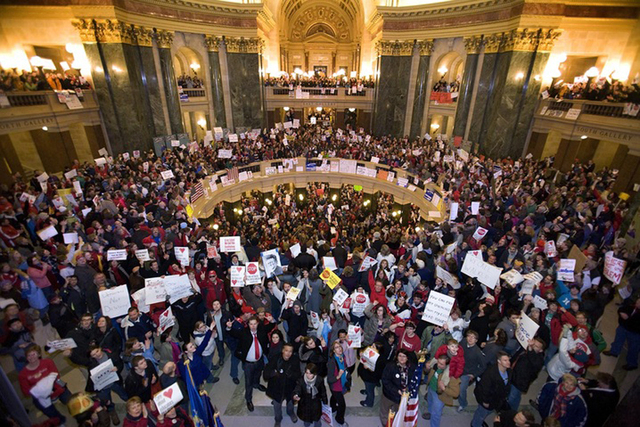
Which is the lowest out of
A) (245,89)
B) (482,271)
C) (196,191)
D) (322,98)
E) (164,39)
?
(196,191)

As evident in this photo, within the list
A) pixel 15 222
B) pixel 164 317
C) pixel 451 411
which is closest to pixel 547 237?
pixel 451 411

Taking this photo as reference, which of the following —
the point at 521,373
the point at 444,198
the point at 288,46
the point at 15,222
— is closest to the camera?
the point at 521,373

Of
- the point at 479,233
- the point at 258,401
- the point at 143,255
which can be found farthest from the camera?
the point at 479,233

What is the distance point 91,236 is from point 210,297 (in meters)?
4.00

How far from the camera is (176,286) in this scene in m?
6.89

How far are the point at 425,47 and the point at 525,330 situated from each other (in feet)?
75.8

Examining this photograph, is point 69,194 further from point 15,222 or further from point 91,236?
point 91,236

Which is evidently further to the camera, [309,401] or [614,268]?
[614,268]

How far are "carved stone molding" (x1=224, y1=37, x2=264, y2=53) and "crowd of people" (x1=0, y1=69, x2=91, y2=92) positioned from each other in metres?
9.95

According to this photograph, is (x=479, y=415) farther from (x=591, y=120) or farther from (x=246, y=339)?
(x=591, y=120)

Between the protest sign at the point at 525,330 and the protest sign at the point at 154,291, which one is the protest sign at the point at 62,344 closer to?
the protest sign at the point at 154,291

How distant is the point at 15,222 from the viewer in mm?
9391

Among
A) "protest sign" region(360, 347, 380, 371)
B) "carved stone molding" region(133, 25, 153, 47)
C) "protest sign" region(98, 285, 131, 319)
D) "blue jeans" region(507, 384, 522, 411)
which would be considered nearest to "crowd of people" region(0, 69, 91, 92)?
"carved stone molding" region(133, 25, 153, 47)

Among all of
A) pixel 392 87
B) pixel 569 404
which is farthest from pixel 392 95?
pixel 569 404
